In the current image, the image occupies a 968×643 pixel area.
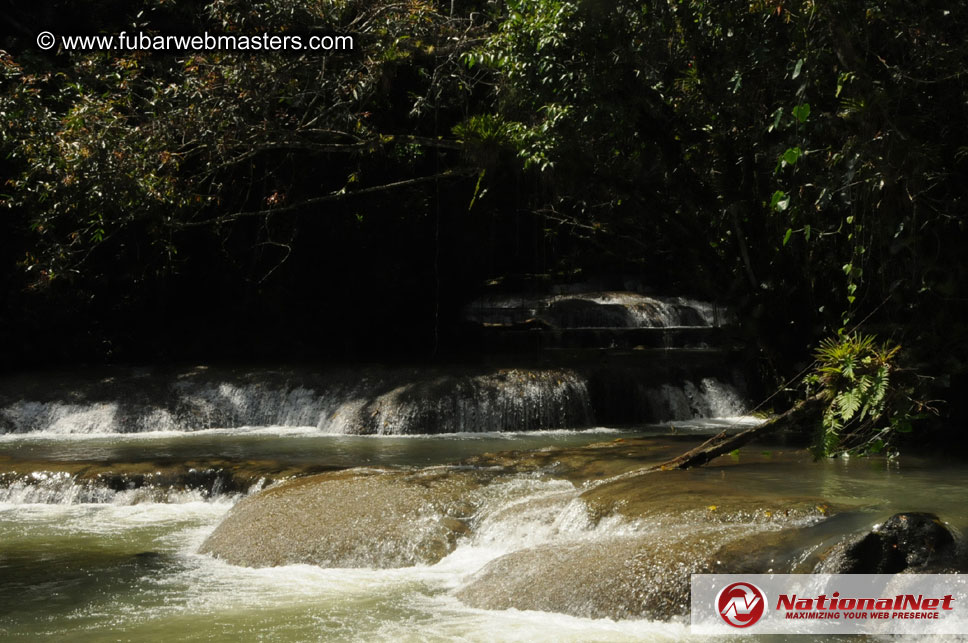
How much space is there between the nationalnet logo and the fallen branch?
2057 millimetres

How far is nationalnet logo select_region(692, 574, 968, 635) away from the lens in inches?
209

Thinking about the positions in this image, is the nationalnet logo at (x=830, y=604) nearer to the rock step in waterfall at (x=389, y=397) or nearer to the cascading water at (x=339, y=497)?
the cascading water at (x=339, y=497)

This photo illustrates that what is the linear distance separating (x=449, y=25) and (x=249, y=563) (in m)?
8.30

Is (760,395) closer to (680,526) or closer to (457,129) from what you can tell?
(457,129)

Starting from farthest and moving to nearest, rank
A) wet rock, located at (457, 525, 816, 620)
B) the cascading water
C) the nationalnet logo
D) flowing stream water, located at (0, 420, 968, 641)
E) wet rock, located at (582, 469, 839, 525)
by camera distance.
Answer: wet rock, located at (582, 469, 839, 525), the cascading water, flowing stream water, located at (0, 420, 968, 641), wet rock, located at (457, 525, 816, 620), the nationalnet logo

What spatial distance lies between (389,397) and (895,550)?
30.8 feet

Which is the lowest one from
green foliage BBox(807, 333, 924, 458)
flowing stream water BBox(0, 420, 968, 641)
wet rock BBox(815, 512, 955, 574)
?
flowing stream water BBox(0, 420, 968, 641)

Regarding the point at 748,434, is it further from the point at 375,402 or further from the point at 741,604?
the point at 375,402

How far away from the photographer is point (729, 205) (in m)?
11.5

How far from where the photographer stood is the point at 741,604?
5.69 m

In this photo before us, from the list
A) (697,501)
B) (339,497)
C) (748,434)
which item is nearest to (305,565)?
(339,497)

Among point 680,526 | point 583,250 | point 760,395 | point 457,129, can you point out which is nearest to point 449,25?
point 457,129

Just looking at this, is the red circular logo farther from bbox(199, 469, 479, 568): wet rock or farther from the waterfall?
the waterfall

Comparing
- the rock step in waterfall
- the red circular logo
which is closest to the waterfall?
the rock step in waterfall
